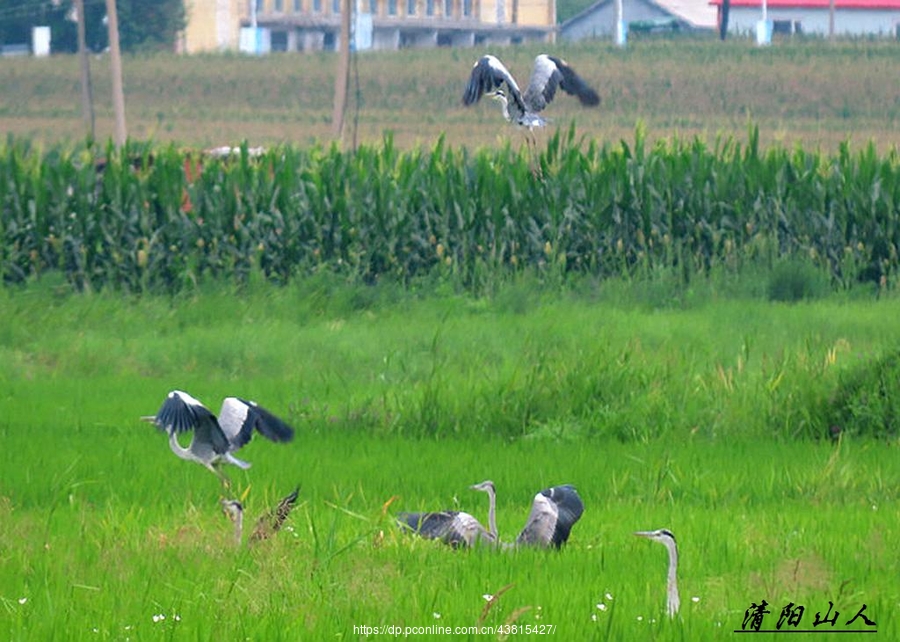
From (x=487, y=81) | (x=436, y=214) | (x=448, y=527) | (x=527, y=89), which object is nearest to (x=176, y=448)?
(x=448, y=527)

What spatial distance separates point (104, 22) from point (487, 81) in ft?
211

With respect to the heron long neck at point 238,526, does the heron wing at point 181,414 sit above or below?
above

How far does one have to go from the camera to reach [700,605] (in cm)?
704

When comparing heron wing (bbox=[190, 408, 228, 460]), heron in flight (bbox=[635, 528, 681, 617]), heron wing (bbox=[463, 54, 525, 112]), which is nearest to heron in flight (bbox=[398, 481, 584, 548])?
heron wing (bbox=[190, 408, 228, 460])

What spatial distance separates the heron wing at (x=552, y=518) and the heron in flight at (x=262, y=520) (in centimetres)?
108

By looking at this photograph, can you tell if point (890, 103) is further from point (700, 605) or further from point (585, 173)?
point (700, 605)

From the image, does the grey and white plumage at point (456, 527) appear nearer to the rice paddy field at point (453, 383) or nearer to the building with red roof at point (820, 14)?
the rice paddy field at point (453, 383)

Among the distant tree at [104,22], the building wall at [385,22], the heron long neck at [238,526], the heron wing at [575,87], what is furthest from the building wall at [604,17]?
the heron long neck at [238,526]

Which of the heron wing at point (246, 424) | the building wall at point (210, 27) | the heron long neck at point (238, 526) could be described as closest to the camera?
the heron long neck at point (238, 526)

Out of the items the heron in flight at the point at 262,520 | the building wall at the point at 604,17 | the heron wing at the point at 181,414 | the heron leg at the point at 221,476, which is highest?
the building wall at the point at 604,17

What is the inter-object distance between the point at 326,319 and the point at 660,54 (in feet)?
183

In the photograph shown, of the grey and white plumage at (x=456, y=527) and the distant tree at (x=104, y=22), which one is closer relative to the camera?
the grey and white plumage at (x=456, y=527)

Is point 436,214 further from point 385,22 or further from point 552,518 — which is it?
point 385,22

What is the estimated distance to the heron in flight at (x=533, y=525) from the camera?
8141 millimetres
